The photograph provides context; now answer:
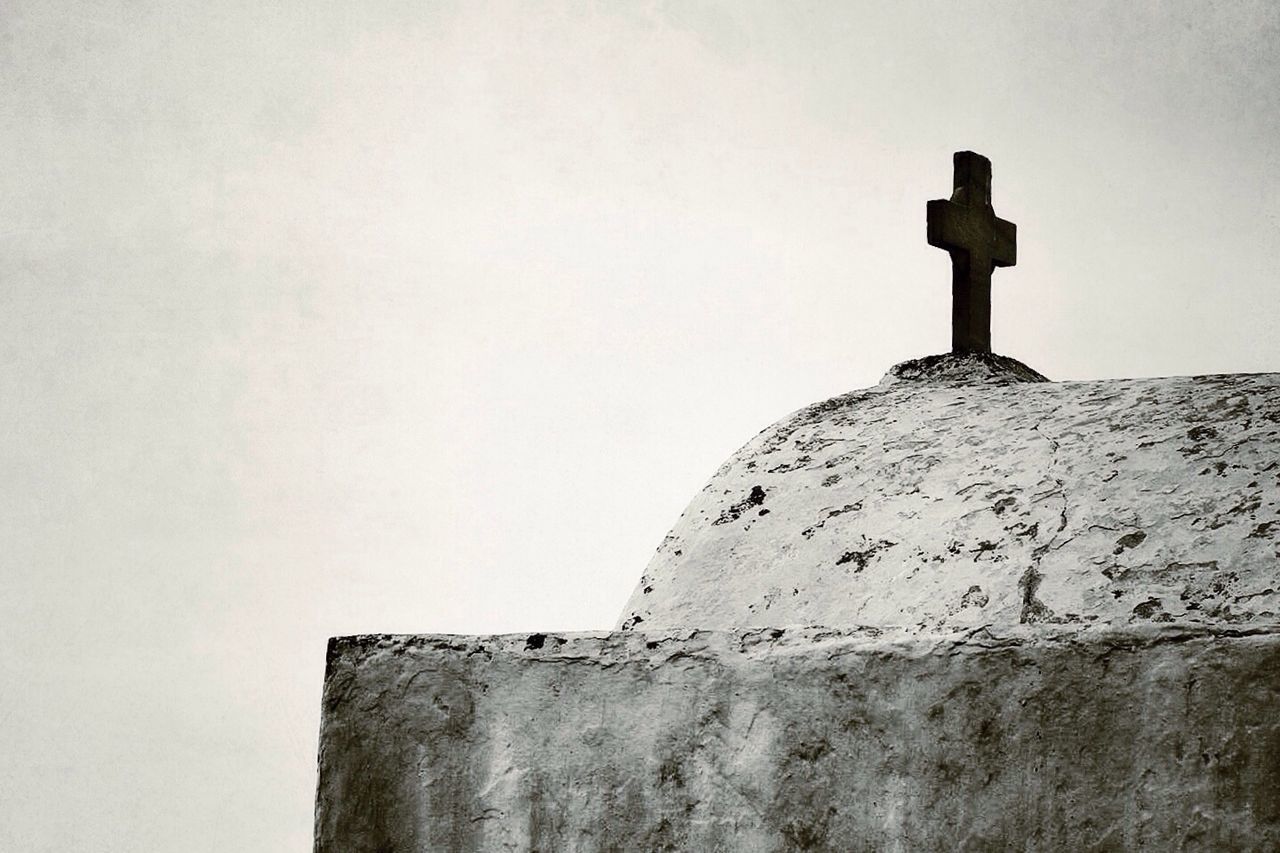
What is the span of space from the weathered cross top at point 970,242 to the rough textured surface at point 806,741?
2.00m

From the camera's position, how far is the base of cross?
3457 mm

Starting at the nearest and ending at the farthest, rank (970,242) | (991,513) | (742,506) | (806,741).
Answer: (806,741)
(991,513)
(742,506)
(970,242)

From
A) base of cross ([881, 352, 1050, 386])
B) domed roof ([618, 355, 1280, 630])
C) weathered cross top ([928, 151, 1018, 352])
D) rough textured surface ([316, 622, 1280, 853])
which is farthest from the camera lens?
weathered cross top ([928, 151, 1018, 352])

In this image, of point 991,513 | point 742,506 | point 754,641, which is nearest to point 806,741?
point 754,641

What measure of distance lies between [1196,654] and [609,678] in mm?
776

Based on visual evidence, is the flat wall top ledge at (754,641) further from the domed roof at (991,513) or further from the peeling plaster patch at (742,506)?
the peeling plaster patch at (742,506)

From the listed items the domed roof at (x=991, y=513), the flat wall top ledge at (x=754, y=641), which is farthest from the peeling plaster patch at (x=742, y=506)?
the flat wall top ledge at (x=754, y=641)

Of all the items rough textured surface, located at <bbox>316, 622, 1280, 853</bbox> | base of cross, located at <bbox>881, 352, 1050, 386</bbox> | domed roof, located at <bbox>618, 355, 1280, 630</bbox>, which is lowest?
rough textured surface, located at <bbox>316, 622, 1280, 853</bbox>

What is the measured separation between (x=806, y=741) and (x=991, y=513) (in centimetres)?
93

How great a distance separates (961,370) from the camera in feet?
11.4

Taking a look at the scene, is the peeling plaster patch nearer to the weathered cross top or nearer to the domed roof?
the domed roof

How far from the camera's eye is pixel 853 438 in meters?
3.22

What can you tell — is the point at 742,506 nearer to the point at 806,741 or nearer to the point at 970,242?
the point at 970,242

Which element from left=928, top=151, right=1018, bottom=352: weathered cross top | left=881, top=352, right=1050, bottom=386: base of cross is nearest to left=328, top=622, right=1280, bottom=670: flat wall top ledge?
left=881, top=352, right=1050, bottom=386: base of cross
